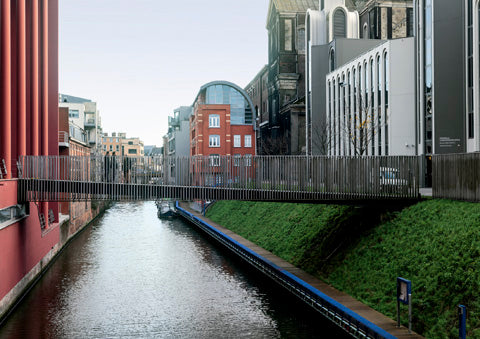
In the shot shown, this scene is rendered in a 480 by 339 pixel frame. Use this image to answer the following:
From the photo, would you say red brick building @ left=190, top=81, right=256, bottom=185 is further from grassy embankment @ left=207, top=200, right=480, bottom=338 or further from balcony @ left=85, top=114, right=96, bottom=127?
grassy embankment @ left=207, top=200, right=480, bottom=338

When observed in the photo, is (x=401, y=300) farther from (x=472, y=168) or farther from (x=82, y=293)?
(x=82, y=293)

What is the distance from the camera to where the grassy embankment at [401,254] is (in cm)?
1627

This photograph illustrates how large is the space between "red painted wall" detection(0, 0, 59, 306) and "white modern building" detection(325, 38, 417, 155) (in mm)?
23189

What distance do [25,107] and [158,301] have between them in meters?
14.2

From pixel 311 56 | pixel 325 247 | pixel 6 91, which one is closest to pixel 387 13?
pixel 311 56

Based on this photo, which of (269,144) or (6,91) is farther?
(269,144)

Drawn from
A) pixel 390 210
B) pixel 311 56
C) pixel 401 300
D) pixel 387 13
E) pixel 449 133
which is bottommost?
pixel 401 300

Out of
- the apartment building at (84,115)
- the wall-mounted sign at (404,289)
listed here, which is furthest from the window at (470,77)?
the apartment building at (84,115)

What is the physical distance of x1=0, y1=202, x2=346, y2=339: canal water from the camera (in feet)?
67.9

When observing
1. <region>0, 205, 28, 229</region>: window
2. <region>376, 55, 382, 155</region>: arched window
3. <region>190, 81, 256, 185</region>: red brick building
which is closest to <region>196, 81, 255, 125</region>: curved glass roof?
<region>190, 81, 256, 185</region>: red brick building

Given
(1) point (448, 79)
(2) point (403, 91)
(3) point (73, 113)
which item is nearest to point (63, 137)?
(2) point (403, 91)

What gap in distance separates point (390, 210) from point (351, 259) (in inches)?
125

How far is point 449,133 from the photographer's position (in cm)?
3662

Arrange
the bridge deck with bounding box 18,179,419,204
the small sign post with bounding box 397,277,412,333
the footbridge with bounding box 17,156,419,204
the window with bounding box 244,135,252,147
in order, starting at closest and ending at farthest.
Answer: the small sign post with bounding box 397,277,412,333 → the bridge deck with bounding box 18,179,419,204 → the footbridge with bounding box 17,156,419,204 → the window with bounding box 244,135,252,147
